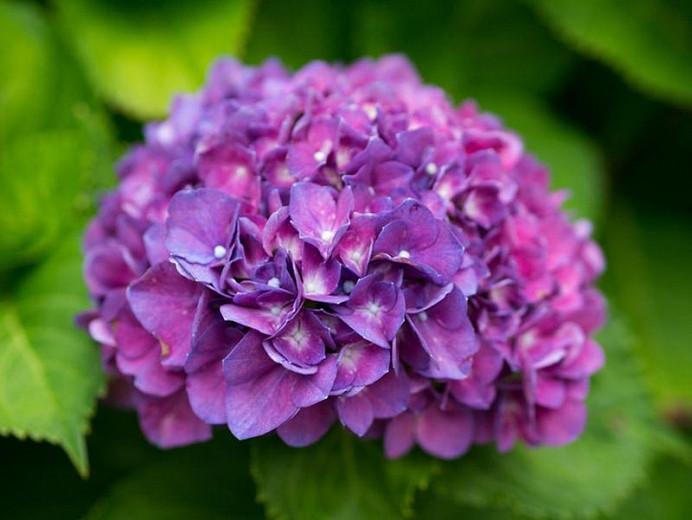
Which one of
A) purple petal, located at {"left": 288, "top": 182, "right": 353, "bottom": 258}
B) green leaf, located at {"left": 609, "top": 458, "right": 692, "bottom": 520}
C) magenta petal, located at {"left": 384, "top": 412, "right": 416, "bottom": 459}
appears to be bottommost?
green leaf, located at {"left": 609, "top": 458, "right": 692, "bottom": 520}

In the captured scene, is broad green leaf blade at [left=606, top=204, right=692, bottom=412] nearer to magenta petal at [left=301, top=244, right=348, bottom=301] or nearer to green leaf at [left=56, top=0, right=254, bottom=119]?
green leaf at [left=56, top=0, right=254, bottom=119]

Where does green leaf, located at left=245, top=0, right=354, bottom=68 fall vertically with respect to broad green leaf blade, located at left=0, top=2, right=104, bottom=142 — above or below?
above

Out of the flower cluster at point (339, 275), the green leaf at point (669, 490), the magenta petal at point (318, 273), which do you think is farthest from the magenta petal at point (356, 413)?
the green leaf at point (669, 490)

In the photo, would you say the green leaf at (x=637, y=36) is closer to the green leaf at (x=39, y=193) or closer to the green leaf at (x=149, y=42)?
the green leaf at (x=149, y=42)

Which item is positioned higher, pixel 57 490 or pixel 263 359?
pixel 263 359

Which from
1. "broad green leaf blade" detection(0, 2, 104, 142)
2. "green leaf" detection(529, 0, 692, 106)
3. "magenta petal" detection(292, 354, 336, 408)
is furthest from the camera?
"green leaf" detection(529, 0, 692, 106)

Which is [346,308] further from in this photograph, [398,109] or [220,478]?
[220,478]

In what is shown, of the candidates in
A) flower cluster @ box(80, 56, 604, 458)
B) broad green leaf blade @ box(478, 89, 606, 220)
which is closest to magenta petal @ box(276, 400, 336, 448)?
flower cluster @ box(80, 56, 604, 458)

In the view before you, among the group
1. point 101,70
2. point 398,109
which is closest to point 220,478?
point 398,109
